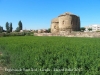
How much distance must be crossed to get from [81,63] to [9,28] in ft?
277

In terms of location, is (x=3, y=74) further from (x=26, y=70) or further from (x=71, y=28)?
(x=71, y=28)

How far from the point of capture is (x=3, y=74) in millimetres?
7145

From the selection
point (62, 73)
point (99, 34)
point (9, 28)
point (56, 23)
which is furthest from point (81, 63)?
point (9, 28)

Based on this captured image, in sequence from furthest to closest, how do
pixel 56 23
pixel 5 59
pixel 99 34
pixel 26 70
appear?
pixel 56 23, pixel 99 34, pixel 5 59, pixel 26 70

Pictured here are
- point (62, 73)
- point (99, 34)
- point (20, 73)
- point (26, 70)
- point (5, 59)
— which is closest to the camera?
point (62, 73)

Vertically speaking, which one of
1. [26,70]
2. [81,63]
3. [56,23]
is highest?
[56,23]

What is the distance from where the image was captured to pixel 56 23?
177 feet

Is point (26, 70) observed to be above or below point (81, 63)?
below

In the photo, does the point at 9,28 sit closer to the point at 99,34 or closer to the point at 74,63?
the point at 99,34

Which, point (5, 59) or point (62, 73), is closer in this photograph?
point (62, 73)

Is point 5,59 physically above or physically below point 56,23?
below

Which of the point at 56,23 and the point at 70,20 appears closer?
the point at 70,20

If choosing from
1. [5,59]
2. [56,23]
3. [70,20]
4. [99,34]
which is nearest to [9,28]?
[56,23]

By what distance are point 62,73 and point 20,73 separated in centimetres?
201
